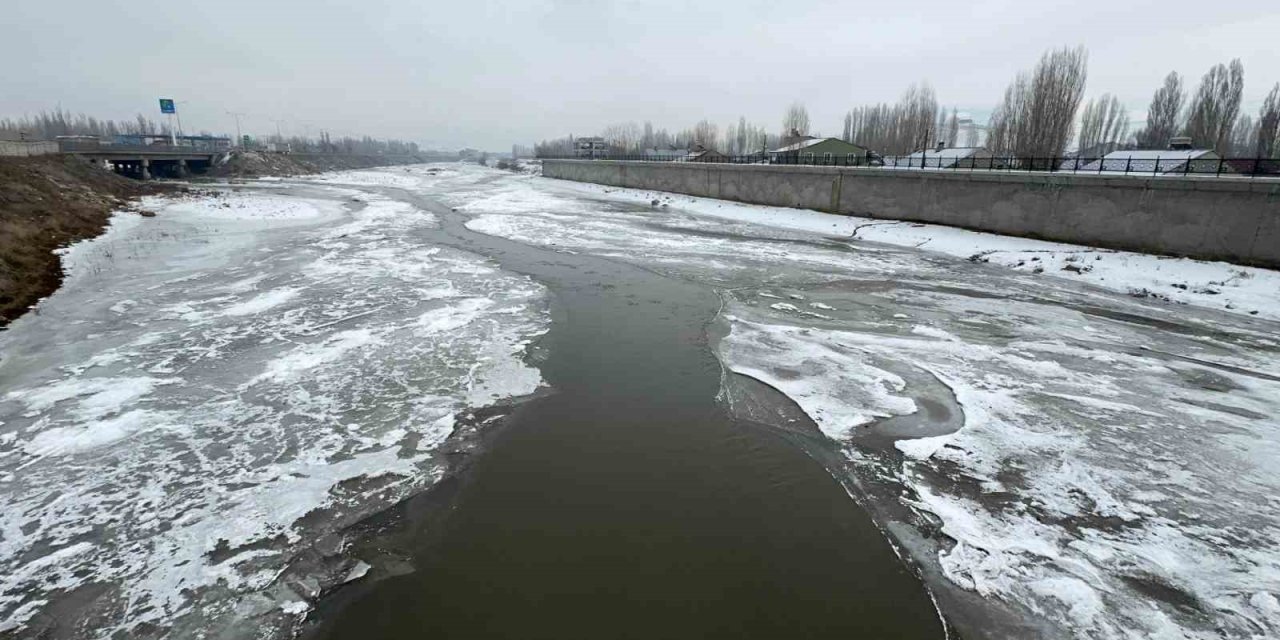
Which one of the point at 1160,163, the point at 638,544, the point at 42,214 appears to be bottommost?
the point at 638,544

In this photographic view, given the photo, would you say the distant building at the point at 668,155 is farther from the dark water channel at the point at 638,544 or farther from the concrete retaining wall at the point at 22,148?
the dark water channel at the point at 638,544

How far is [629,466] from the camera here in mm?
6918

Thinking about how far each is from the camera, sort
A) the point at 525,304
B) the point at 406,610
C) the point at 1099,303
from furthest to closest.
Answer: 1. the point at 1099,303
2. the point at 525,304
3. the point at 406,610

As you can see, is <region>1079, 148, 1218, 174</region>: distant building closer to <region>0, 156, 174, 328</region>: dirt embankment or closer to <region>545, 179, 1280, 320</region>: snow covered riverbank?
<region>545, 179, 1280, 320</region>: snow covered riverbank

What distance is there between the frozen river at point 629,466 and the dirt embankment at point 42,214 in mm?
1526

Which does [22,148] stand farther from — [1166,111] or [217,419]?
[1166,111]

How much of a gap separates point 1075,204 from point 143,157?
8690 centimetres

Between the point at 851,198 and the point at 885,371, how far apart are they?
→ 23489mm

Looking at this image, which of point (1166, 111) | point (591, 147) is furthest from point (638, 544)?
point (591, 147)

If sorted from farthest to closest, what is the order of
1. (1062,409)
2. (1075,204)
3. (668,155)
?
(668,155), (1075,204), (1062,409)

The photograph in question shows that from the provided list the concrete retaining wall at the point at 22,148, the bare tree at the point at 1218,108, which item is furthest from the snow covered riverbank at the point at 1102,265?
the concrete retaining wall at the point at 22,148

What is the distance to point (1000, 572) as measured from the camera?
528cm

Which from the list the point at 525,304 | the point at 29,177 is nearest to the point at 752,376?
the point at 525,304

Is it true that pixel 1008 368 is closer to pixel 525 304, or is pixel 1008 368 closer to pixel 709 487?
pixel 709 487
